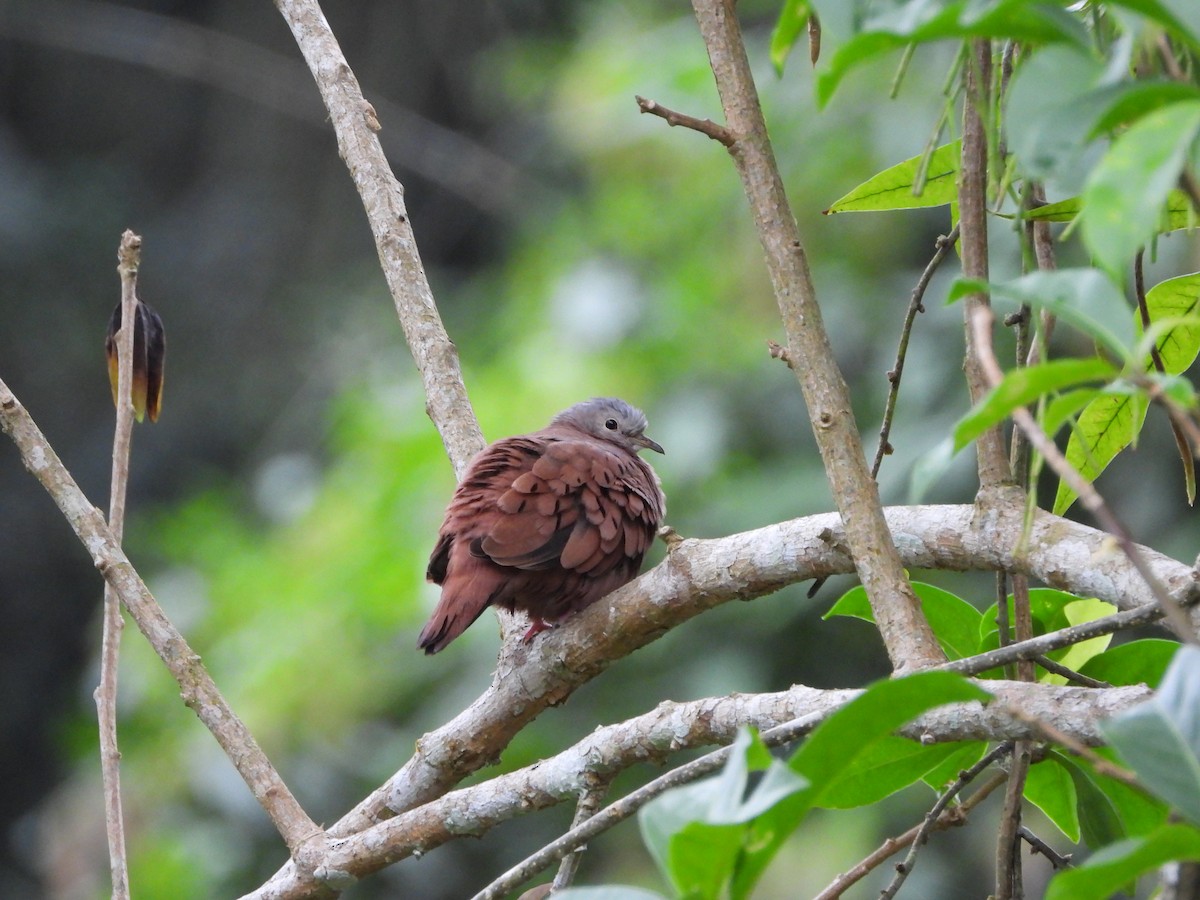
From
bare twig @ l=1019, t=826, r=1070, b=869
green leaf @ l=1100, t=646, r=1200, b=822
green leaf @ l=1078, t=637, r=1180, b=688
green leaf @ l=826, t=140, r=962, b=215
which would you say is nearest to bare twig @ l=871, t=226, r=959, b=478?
green leaf @ l=826, t=140, r=962, b=215

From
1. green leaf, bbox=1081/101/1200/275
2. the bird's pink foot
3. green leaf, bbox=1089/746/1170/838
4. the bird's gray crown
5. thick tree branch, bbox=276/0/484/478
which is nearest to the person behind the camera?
green leaf, bbox=1081/101/1200/275

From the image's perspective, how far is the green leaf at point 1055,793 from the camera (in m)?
1.73

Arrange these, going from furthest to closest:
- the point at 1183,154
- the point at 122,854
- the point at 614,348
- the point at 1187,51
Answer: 1. the point at 614,348
2. the point at 122,854
3. the point at 1187,51
4. the point at 1183,154

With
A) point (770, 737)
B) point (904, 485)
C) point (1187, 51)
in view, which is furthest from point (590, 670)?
point (904, 485)

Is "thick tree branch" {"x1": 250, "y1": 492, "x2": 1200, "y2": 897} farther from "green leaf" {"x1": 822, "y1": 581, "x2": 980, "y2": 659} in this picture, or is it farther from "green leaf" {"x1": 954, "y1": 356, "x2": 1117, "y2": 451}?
"green leaf" {"x1": 954, "y1": 356, "x2": 1117, "y2": 451}

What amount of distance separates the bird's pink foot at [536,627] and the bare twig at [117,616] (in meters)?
0.75

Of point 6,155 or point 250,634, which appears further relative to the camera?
point 6,155

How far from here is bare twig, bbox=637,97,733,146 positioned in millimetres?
1707

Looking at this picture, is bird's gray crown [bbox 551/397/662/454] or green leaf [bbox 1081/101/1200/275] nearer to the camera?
green leaf [bbox 1081/101/1200/275]

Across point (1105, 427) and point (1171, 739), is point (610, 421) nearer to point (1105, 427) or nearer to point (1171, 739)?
point (1105, 427)

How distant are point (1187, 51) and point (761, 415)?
4235mm

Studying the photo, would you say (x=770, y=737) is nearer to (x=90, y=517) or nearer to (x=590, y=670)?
(x=590, y=670)

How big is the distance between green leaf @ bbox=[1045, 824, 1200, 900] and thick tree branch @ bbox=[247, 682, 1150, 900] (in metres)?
0.38

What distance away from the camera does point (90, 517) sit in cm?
227
